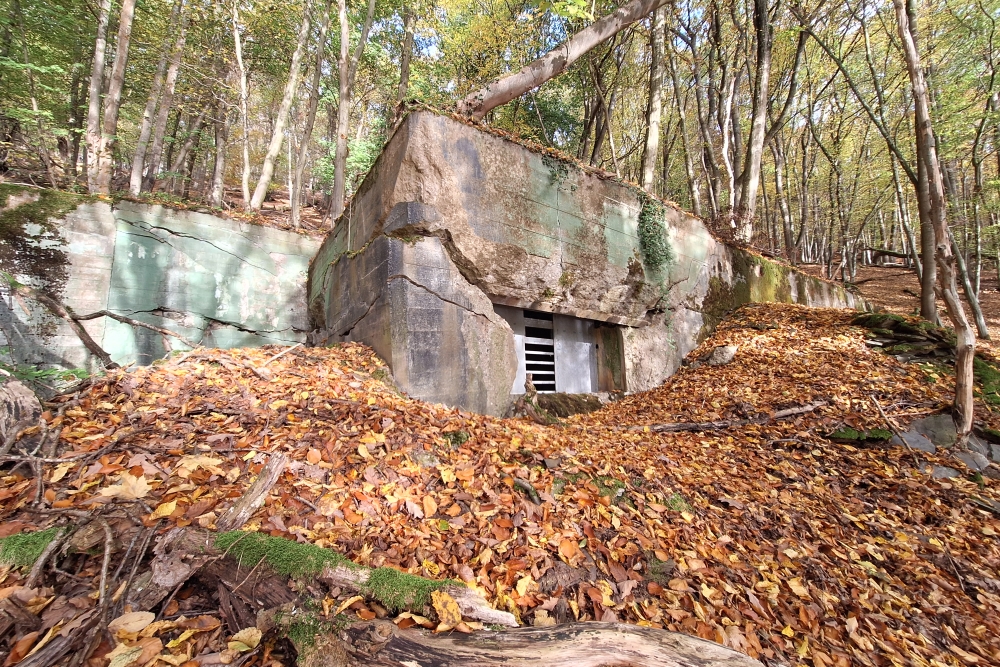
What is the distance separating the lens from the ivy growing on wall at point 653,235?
23.2 feet


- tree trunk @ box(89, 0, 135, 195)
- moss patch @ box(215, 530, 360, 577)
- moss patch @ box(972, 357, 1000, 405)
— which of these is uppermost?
tree trunk @ box(89, 0, 135, 195)

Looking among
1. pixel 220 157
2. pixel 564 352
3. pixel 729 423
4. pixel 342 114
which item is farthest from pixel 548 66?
pixel 220 157

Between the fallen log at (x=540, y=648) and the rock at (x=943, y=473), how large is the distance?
364cm

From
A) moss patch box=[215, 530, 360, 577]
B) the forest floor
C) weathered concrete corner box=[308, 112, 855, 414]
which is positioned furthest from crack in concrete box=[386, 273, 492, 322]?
the forest floor

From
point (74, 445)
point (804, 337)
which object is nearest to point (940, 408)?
point (804, 337)

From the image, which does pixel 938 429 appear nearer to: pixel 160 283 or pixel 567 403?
pixel 567 403

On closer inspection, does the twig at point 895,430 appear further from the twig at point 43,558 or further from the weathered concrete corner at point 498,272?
the twig at point 43,558

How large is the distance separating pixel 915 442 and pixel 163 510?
614 cm

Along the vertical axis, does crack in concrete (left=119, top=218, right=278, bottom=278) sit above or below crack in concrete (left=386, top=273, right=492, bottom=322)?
above

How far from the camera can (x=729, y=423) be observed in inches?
188

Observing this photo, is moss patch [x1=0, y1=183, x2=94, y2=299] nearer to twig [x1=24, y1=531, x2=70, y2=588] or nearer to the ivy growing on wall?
twig [x1=24, y1=531, x2=70, y2=588]

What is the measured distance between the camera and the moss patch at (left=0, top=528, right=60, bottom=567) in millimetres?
1442

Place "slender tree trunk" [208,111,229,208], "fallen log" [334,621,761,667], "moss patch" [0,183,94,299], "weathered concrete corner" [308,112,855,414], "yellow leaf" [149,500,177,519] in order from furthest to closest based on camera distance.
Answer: "slender tree trunk" [208,111,229,208], "moss patch" [0,183,94,299], "weathered concrete corner" [308,112,855,414], "yellow leaf" [149,500,177,519], "fallen log" [334,621,761,667]

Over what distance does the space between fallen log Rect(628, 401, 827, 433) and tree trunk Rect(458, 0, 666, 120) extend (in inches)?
198
